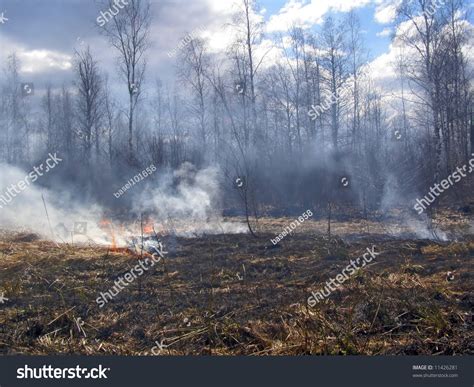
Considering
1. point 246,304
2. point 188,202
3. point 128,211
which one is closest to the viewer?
point 246,304

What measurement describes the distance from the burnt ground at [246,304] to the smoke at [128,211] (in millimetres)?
3637

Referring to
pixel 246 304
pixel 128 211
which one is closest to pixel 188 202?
pixel 128 211

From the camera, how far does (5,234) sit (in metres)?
13.7

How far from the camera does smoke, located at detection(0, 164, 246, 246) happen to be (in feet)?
45.1

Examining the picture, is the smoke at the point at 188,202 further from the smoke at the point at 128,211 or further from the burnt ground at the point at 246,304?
the burnt ground at the point at 246,304

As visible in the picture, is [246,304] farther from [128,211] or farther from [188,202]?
[128,211]

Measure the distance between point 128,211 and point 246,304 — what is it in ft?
47.4

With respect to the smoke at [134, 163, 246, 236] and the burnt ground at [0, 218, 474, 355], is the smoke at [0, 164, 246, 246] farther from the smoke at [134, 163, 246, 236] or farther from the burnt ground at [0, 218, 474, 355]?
the burnt ground at [0, 218, 474, 355]

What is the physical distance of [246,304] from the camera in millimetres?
6035

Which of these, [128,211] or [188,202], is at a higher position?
[188,202]

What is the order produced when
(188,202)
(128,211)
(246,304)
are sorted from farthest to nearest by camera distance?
1. (128,211)
2. (188,202)
3. (246,304)

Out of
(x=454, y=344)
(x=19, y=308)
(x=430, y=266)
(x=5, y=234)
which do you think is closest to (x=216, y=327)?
(x=454, y=344)

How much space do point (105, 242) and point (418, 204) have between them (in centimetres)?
1235

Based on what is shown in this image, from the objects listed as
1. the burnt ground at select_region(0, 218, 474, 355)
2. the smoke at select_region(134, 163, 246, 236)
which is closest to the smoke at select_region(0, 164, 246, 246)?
the smoke at select_region(134, 163, 246, 236)
